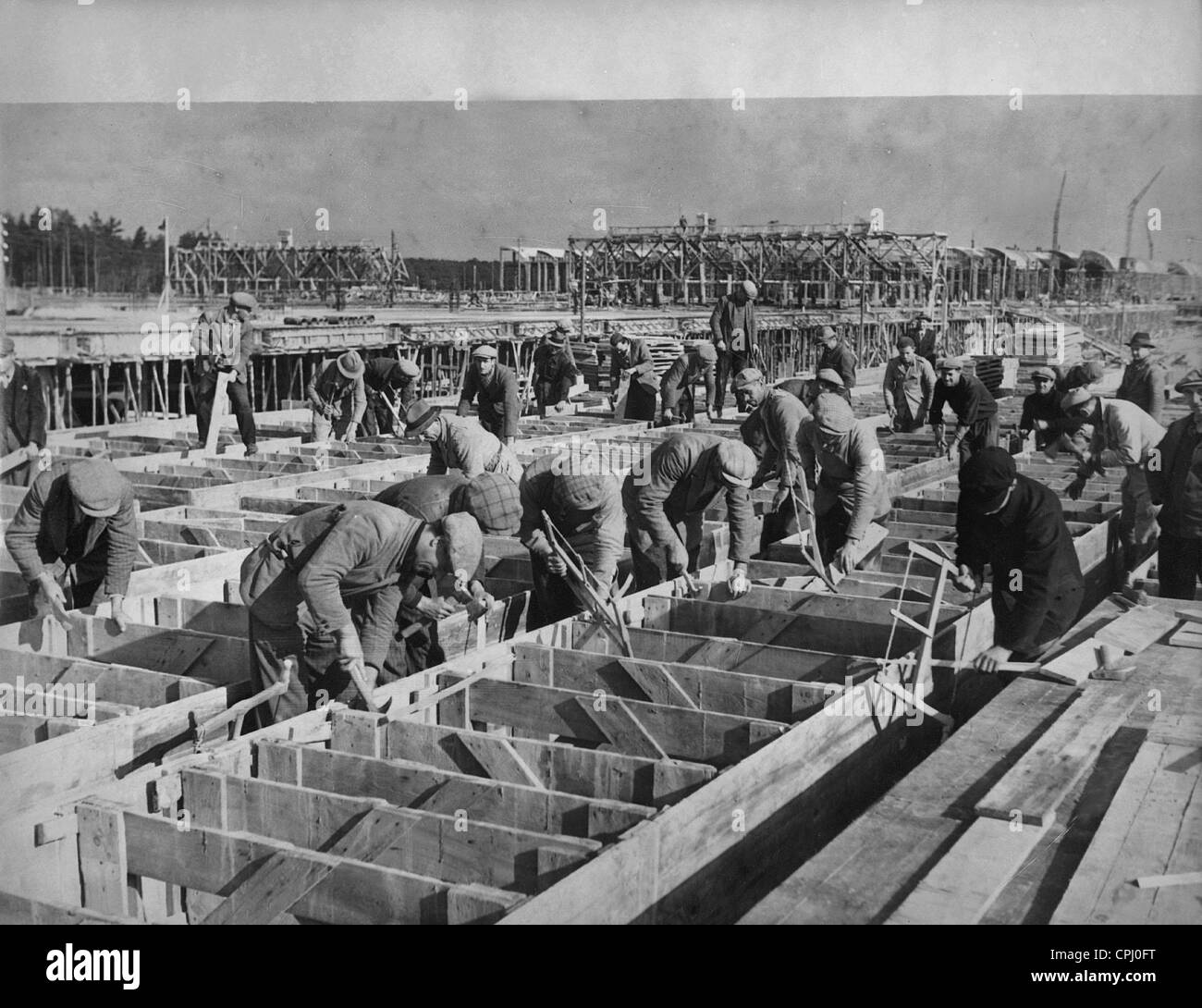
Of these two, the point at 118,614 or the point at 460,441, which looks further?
the point at 460,441

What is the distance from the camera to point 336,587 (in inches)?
207

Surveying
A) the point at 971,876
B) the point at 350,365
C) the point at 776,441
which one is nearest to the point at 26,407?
the point at 350,365

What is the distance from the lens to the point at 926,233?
32.6 m

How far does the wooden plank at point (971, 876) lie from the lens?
12.7 ft

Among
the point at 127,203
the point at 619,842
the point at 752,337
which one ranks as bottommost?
the point at 619,842

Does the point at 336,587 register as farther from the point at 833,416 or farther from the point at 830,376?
the point at 830,376

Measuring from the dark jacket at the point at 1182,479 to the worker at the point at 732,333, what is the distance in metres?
7.84

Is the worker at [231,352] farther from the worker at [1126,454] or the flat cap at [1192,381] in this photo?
the flat cap at [1192,381]

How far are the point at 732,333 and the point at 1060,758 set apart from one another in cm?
1152

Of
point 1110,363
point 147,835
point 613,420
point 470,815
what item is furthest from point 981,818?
point 1110,363

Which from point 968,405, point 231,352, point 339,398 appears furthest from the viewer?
point 339,398

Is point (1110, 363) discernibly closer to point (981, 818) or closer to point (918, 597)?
point (918, 597)

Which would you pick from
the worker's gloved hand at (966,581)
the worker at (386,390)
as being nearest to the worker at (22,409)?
the worker at (386,390)
